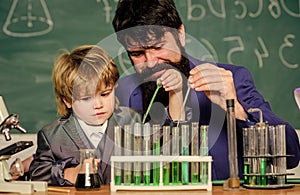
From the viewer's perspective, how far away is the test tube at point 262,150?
2.02 metres

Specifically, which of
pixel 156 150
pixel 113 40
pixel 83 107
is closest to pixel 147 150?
pixel 156 150

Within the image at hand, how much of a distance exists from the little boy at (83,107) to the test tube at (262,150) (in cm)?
69

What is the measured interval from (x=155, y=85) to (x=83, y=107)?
347mm

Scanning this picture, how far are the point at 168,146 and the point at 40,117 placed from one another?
79 centimetres

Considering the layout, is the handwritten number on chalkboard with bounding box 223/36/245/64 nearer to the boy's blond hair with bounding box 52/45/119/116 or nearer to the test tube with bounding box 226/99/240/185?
the boy's blond hair with bounding box 52/45/119/116

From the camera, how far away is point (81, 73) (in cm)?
256

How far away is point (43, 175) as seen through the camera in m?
2.39

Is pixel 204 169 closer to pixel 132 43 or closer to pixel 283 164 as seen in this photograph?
pixel 283 164

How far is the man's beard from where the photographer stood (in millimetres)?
2580

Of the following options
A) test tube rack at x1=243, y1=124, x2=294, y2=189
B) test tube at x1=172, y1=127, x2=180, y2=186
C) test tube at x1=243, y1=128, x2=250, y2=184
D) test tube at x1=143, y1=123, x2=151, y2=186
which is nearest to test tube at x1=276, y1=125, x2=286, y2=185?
test tube rack at x1=243, y1=124, x2=294, y2=189

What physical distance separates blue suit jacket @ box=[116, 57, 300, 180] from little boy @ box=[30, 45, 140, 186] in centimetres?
6

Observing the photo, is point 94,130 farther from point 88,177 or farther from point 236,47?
point 236,47

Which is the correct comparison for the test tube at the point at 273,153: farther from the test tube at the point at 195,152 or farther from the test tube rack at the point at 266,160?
the test tube at the point at 195,152

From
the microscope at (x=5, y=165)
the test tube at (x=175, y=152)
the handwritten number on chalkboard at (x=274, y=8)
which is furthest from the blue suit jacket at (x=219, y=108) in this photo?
the microscope at (x=5, y=165)
